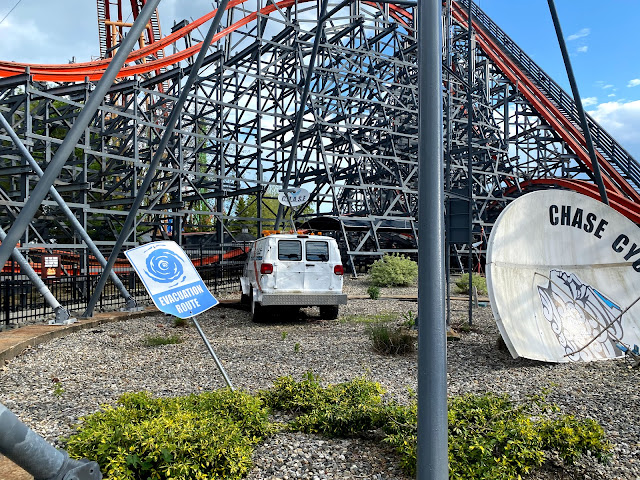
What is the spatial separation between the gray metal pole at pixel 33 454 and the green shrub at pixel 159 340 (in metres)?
6.01

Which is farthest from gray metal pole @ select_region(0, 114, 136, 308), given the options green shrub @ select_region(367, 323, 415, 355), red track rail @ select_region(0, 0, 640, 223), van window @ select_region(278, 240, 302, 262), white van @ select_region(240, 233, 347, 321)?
red track rail @ select_region(0, 0, 640, 223)

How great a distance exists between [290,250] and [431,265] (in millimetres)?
7988

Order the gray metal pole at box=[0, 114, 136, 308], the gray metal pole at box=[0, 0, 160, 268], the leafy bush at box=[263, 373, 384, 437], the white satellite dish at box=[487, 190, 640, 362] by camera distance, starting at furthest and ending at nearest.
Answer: the gray metal pole at box=[0, 114, 136, 308]
the white satellite dish at box=[487, 190, 640, 362]
the leafy bush at box=[263, 373, 384, 437]
the gray metal pole at box=[0, 0, 160, 268]

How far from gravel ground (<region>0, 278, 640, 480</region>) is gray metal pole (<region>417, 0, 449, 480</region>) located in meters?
1.08

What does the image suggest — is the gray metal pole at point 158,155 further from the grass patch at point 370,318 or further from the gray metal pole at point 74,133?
the grass patch at point 370,318

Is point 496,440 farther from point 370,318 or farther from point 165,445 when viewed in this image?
point 370,318

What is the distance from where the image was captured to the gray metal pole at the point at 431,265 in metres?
2.63

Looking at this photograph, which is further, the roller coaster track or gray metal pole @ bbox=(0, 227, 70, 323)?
the roller coaster track

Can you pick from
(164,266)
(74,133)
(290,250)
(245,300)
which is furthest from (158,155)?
(245,300)

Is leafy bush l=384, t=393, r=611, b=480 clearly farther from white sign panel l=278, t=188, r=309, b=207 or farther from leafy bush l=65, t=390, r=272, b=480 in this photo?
white sign panel l=278, t=188, r=309, b=207

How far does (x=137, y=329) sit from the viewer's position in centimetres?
977

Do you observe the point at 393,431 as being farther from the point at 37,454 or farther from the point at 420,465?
the point at 37,454

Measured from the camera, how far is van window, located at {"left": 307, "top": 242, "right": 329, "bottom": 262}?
421 inches

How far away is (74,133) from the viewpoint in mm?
5004
